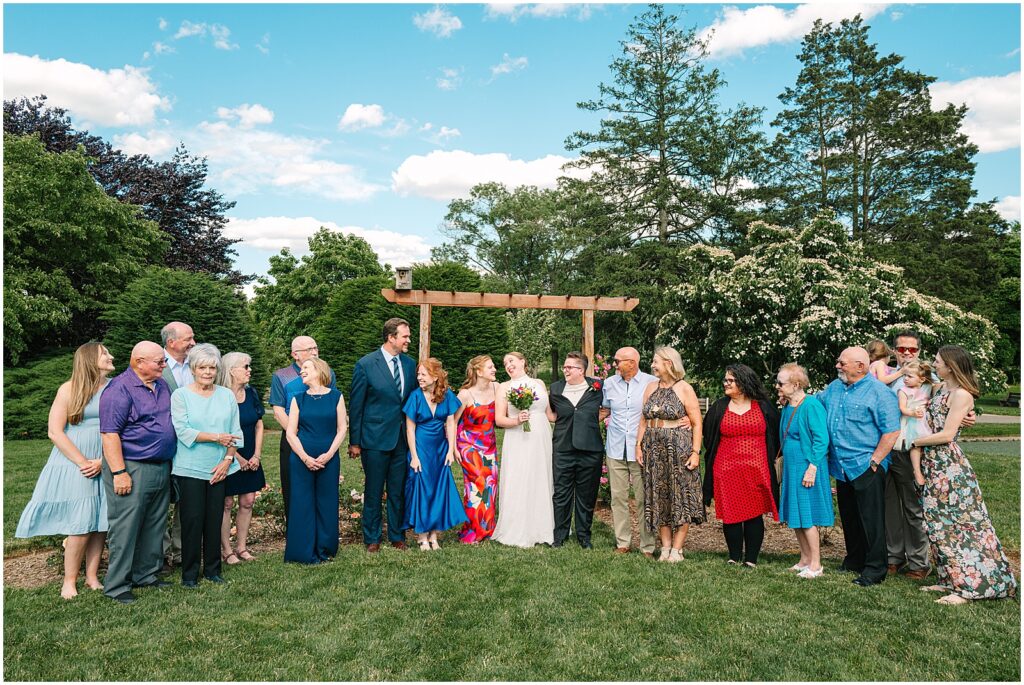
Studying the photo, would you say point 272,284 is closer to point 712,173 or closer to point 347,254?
point 347,254

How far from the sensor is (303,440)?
19.0 ft

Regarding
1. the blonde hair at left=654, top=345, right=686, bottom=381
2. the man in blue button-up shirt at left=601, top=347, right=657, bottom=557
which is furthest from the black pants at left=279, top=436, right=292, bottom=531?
the blonde hair at left=654, top=345, right=686, bottom=381

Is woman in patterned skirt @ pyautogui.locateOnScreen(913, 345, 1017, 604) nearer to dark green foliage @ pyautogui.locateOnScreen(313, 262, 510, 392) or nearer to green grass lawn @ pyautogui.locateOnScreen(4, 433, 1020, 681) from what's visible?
green grass lawn @ pyautogui.locateOnScreen(4, 433, 1020, 681)

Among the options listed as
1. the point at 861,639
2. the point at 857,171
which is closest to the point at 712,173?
the point at 857,171

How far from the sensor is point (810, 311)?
46.4ft

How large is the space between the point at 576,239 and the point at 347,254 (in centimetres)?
1421

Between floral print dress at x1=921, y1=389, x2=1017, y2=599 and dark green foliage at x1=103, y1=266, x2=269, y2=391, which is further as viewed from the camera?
dark green foliage at x1=103, y1=266, x2=269, y2=391

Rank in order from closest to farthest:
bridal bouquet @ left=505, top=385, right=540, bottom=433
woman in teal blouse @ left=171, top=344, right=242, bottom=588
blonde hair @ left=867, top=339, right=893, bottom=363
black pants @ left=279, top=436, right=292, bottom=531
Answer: woman in teal blouse @ left=171, top=344, right=242, bottom=588, black pants @ left=279, top=436, right=292, bottom=531, blonde hair @ left=867, top=339, right=893, bottom=363, bridal bouquet @ left=505, top=385, right=540, bottom=433

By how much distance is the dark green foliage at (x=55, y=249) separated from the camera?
1953 cm

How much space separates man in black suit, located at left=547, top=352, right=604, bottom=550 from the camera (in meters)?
6.50

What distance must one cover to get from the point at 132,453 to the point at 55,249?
20.5m

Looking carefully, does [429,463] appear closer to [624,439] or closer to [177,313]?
[624,439]

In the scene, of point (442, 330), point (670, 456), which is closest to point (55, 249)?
point (442, 330)

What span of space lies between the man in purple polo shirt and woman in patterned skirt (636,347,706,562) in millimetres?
3915
